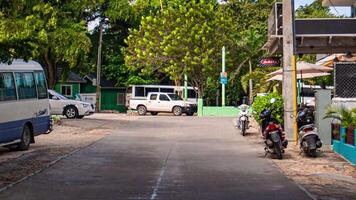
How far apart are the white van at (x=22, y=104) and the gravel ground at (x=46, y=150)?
469 millimetres

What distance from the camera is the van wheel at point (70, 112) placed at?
3462 centimetres

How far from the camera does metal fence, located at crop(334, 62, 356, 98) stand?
1742 cm

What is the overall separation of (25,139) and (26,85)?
155 cm

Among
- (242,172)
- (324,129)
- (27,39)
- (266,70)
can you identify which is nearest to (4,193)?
(27,39)

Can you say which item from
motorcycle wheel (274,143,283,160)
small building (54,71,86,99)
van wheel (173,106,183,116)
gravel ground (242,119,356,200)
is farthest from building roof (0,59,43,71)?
small building (54,71,86,99)

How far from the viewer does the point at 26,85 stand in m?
17.7

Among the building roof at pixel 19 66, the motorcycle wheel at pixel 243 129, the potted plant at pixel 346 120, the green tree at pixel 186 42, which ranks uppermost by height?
the green tree at pixel 186 42

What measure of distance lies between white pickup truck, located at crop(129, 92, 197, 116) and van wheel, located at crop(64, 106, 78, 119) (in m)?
10.8

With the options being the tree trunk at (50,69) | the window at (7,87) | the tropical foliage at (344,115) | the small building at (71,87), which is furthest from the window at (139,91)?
the tropical foliage at (344,115)

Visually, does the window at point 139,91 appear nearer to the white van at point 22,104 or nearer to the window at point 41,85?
the white van at point 22,104

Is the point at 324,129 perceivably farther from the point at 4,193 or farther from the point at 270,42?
the point at 4,193

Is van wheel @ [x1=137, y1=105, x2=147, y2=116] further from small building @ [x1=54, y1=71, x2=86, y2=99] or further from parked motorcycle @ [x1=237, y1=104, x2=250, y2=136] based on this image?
parked motorcycle @ [x1=237, y1=104, x2=250, y2=136]

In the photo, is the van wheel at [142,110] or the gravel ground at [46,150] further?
the van wheel at [142,110]

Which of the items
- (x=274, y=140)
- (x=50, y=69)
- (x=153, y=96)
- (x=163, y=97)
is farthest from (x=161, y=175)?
(x=153, y=96)
